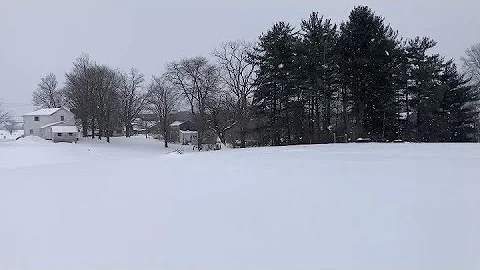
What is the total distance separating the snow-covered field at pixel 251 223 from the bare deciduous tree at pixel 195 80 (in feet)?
107

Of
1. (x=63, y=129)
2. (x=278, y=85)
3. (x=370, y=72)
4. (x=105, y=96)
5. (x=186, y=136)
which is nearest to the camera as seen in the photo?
(x=370, y=72)

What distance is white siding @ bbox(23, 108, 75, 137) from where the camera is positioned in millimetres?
50812

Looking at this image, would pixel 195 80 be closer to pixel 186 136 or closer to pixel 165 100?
pixel 165 100

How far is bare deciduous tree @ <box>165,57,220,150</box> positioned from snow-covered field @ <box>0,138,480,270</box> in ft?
107

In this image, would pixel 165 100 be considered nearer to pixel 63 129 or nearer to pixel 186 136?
pixel 63 129

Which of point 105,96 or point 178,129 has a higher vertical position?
point 105,96

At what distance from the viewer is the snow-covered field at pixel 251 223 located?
15.3 feet

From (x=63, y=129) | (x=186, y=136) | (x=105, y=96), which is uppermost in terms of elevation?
(x=105, y=96)

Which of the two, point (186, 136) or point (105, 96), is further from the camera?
point (186, 136)

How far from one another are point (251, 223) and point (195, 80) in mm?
38509

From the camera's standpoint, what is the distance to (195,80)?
143 feet

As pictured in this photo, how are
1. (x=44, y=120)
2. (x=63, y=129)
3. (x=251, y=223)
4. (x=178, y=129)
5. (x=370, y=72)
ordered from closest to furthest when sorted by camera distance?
(x=251, y=223)
(x=370, y=72)
(x=63, y=129)
(x=44, y=120)
(x=178, y=129)

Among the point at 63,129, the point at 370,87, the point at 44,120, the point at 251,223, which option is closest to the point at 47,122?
the point at 44,120

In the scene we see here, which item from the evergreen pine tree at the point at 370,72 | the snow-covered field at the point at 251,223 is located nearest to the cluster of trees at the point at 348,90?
the evergreen pine tree at the point at 370,72
